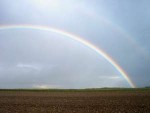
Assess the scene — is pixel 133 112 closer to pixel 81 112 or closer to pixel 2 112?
pixel 81 112

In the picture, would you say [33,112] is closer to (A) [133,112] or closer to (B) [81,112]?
Result: (B) [81,112]

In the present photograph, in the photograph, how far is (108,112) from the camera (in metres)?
27.0

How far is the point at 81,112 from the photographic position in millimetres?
27234

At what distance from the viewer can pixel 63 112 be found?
1078 inches

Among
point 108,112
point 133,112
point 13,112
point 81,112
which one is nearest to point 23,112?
point 13,112

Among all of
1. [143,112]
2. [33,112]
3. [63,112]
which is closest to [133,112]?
[143,112]

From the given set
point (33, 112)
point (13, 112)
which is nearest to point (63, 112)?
point (33, 112)

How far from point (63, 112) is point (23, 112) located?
12.9ft

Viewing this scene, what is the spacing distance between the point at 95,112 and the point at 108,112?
122 centimetres

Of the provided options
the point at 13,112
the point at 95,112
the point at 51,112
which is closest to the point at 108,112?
the point at 95,112

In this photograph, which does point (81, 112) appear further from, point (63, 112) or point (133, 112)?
point (133, 112)

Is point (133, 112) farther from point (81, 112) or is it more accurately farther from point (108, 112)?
point (81, 112)

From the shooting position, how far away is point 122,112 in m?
26.7

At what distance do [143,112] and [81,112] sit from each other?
575 centimetres
